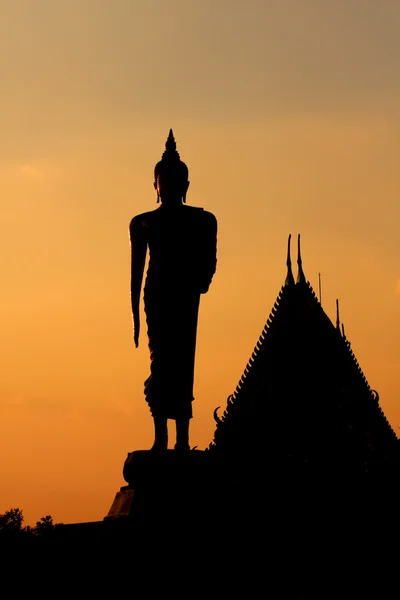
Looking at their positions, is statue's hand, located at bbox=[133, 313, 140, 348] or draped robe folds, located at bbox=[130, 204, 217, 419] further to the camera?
statue's hand, located at bbox=[133, 313, 140, 348]

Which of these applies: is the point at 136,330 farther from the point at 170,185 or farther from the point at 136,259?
the point at 170,185

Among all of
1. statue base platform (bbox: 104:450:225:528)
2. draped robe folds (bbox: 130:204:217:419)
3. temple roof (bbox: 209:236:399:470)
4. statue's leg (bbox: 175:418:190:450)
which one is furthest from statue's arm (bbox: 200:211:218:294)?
temple roof (bbox: 209:236:399:470)

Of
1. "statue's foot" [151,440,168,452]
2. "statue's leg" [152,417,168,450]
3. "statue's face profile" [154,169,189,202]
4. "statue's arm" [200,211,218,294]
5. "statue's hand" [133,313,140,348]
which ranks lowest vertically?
"statue's foot" [151,440,168,452]

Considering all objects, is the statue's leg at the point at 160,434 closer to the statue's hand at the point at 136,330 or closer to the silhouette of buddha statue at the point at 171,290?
the silhouette of buddha statue at the point at 171,290

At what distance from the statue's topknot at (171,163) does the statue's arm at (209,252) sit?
0.56 m

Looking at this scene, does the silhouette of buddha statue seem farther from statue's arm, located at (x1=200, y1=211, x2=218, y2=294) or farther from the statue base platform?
the statue base platform

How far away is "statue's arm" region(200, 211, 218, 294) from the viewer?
13500 millimetres

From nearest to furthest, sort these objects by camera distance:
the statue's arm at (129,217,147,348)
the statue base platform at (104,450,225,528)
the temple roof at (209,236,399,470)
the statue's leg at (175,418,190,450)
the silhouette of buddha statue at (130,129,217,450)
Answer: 1. the statue base platform at (104,450,225,528)
2. the statue's leg at (175,418,190,450)
3. the silhouette of buddha statue at (130,129,217,450)
4. the statue's arm at (129,217,147,348)
5. the temple roof at (209,236,399,470)

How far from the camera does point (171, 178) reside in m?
13.8

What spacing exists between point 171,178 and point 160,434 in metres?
2.60

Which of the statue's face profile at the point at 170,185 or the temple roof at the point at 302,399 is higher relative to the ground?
the temple roof at the point at 302,399

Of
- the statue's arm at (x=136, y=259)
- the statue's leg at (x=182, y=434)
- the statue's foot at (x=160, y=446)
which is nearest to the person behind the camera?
the statue's foot at (x=160, y=446)

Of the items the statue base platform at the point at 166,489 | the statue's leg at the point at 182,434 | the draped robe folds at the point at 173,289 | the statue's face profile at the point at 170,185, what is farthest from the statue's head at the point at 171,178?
the statue base platform at the point at 166,489

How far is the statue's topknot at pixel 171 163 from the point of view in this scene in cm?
1381
